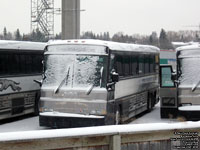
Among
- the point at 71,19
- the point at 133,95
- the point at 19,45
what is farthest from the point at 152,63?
the point at 71,19

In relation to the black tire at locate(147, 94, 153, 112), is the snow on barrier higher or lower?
higher

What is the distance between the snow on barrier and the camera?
19.9 ft

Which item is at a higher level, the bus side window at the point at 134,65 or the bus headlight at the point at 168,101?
the bus side window at the point at 134,65

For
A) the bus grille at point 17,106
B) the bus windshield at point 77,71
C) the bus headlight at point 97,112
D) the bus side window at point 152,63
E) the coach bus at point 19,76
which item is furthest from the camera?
the bus side window at point 152,63

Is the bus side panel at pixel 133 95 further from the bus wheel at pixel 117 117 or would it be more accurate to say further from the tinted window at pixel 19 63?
the tinted window at pixel 19 63

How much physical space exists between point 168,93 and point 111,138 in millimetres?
10594

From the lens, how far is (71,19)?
36125 millimetres

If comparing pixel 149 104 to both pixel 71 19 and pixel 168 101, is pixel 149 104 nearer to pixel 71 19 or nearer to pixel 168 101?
pixel 168 101

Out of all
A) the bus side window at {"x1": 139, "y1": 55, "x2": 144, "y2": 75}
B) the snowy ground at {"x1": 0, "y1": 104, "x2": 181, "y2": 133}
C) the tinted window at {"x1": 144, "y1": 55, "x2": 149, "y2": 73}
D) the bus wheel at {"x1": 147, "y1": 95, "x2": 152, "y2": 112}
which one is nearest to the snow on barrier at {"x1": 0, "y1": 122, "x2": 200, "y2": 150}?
the snowy ground at {"x1": 0, "y1": 104, "x2": 181, "y2": 133}

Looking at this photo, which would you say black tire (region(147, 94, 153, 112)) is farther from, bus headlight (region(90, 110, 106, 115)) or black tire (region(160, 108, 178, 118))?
bus headlight (region(90, 110, 106, 115))

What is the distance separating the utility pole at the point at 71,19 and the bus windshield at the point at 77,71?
68.1 feet

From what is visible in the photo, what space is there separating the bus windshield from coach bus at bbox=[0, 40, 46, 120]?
5.70 ft

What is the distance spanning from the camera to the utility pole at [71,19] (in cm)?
3509

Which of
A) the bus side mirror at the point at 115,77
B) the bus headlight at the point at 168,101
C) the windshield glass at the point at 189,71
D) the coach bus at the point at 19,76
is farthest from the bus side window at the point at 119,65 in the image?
the coach bus at the point at 19,76
